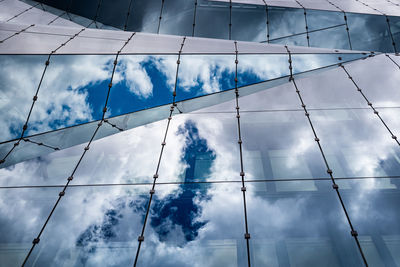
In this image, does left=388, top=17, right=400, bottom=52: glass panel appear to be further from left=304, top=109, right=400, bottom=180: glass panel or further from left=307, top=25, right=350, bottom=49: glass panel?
left=304, top=109, right=400, bottom=180: glass panel

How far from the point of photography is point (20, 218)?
4.84 metres

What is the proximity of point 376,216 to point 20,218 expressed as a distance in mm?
6351

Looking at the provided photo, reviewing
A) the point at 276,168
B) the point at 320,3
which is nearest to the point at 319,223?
the point at 276,168

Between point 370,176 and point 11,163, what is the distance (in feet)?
24.5

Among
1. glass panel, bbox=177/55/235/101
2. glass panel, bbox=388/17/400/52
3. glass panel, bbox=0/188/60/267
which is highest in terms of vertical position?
glass panel, bbox=388/17/400/52

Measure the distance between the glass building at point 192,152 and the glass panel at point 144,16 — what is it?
371 centimetres

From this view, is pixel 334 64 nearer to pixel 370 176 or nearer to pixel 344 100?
pixel 344 100

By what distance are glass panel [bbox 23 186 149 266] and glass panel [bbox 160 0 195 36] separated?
8862 mm

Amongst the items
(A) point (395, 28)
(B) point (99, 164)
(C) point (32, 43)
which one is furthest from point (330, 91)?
(C) point (32, 43)

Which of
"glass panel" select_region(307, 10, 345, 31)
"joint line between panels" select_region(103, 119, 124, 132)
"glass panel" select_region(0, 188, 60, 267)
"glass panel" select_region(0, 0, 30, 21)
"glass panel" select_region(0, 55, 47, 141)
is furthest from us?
"glass panel" select_region(0, 0, 30, 21)

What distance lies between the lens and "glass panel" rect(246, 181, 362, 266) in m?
4.13

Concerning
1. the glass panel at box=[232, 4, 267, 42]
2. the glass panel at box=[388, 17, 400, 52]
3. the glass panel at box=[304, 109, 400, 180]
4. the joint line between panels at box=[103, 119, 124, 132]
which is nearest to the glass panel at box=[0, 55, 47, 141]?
the joint line between panels at box=[103, 119, 124, 132]

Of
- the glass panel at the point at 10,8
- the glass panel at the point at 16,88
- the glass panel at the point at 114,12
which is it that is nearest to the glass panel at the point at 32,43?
the glass panel at the point at 16,88

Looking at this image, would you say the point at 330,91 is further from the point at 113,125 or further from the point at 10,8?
the point at 10,8
